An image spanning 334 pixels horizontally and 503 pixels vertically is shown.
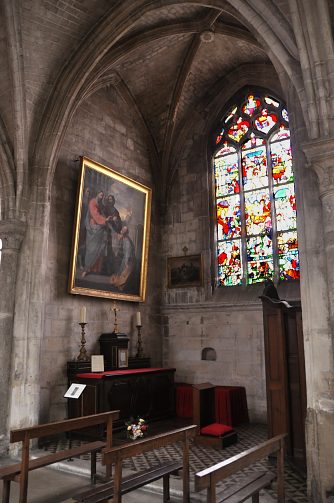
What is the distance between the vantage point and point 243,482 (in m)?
4.29

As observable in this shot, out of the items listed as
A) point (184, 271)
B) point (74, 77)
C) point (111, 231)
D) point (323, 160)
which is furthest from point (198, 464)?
point (74, 77)

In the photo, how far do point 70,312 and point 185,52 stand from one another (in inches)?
260

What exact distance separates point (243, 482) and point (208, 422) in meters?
4.48

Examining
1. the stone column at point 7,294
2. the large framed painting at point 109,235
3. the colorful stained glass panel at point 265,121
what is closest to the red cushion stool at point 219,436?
the stone column at point 7,294

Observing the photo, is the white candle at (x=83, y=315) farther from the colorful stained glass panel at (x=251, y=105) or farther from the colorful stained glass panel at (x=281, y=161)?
the colorful stained glass panel at (x=251, y=105)

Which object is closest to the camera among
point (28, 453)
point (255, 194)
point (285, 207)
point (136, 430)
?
point (28, 453)

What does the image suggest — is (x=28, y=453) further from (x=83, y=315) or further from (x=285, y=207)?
(x=285, y=207)

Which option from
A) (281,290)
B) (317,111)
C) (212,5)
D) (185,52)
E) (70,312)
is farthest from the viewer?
(185,52)

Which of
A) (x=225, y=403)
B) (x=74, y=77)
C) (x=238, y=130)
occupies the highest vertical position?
(x=238, y=130)

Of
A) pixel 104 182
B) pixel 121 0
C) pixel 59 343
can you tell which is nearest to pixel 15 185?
pixel 104 182

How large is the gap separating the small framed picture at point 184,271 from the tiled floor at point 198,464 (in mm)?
3652

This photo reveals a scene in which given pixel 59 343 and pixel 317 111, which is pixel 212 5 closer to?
pixel 317 111

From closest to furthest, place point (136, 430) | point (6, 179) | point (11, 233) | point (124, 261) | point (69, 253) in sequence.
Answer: point (136, 430), point (11, 233), point (6, 179), point (69, 253), point (124, 261)

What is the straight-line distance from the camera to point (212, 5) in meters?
7.91
